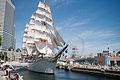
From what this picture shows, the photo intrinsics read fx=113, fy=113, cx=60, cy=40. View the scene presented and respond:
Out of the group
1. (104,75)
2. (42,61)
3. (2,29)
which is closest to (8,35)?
(2,29)

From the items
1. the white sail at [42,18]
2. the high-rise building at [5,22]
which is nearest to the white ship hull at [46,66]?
the white sail at [42,18]

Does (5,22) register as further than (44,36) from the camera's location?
Yes

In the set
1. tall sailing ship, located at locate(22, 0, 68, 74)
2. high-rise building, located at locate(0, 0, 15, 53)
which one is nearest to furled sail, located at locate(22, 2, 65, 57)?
tall sailing ship, located at locate(22, 0, 68, 74)

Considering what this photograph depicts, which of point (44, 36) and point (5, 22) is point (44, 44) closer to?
point (44, 36)

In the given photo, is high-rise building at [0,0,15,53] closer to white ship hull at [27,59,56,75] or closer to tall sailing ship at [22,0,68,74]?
tall sailing ship at [22,0,68,74]

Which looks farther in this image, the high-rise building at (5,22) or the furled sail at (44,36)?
the high-rise building at (5,22)

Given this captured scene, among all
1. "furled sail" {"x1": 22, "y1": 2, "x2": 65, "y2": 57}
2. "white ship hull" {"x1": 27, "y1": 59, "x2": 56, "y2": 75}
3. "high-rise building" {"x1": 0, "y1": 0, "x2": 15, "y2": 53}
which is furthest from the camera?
"high-rise building" {"x1": 0, "y1": 0, "x2": 15, "y2": 53}

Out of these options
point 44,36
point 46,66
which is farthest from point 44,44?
point 46,66

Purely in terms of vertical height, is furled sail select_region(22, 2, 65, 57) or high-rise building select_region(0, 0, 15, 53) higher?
high-rise building select_region(0, 0, 15, 53)

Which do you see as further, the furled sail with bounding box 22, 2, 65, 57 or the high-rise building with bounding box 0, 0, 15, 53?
the high-rise building with bounding box 0, 0, 15, 53

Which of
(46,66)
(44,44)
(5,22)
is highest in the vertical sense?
(5,22)

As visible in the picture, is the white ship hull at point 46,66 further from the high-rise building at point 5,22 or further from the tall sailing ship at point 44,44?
the high-rise building at point 5,22

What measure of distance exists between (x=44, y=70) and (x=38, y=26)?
1985cm

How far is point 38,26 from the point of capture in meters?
48.1
